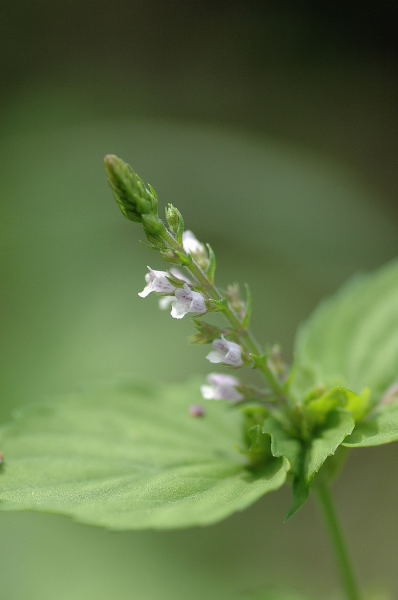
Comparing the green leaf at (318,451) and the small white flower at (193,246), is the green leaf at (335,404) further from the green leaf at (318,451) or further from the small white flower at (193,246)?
the small white flower at (193,246)

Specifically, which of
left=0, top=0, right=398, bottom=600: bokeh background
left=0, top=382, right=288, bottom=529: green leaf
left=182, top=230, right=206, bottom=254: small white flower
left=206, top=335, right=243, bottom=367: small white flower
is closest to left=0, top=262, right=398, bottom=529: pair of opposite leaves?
left=0, top=382, right=288, bottom=529: green leaf

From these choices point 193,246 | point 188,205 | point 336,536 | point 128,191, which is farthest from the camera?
point 188,205

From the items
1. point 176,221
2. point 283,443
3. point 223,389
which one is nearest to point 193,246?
point 176,221

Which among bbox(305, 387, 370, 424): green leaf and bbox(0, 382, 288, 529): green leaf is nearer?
bbox(0, 382, 288, 529): green leaf

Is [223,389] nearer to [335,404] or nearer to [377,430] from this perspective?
[335,404]

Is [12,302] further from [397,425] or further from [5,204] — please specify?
[397,425]

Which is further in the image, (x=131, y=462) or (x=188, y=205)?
(x=188, y=205)

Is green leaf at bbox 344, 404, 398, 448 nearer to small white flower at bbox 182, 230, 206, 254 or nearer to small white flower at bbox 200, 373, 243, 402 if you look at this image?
small white flower at bbox 200, 373, 243, 402
